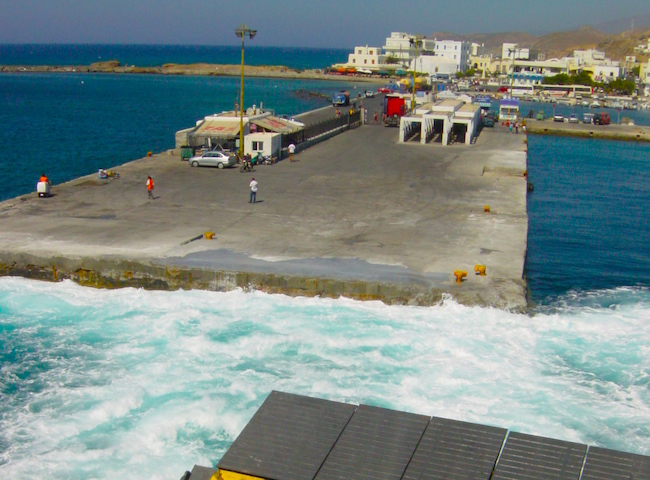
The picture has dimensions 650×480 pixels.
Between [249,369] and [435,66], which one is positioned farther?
[435,66]

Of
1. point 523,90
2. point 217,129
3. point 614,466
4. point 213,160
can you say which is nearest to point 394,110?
point 217,129

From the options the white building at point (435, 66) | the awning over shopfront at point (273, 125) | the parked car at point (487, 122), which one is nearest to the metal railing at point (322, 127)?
the awning over shopfront at point (273, 125)

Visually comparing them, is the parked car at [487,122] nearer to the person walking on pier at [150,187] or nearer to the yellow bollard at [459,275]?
the person walking on pier at [150,187]

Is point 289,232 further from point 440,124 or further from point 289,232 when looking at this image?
point 440,124

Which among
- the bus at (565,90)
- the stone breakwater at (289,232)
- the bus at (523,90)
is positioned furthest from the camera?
the bus at (565,90)

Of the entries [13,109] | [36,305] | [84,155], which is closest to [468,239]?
[36,305]

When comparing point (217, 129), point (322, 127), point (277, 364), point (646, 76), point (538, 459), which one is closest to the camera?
point (538, 459)
